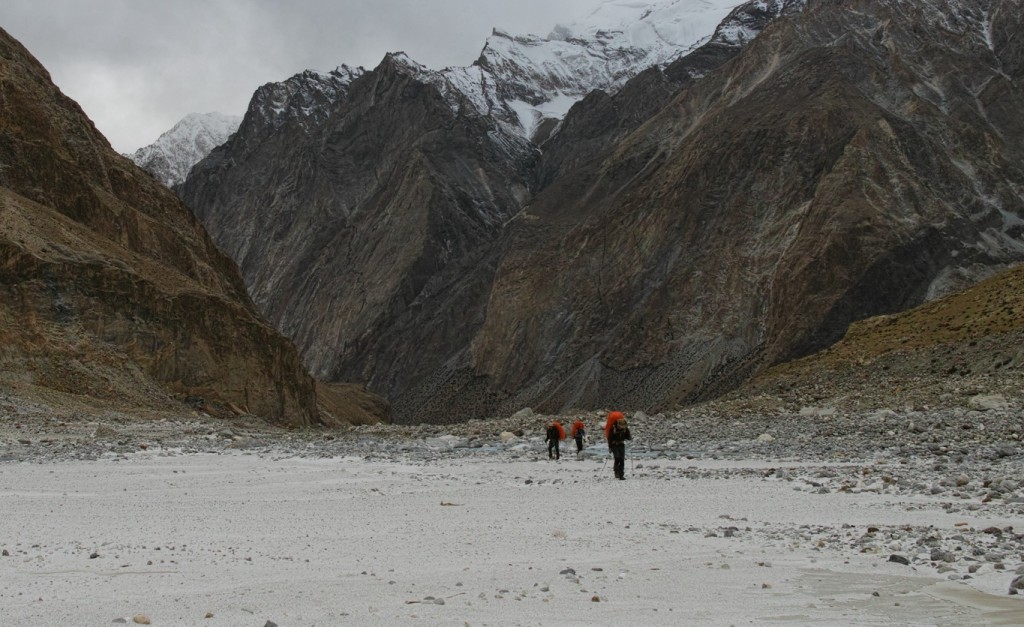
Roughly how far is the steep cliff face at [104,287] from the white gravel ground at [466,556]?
94.7 feet

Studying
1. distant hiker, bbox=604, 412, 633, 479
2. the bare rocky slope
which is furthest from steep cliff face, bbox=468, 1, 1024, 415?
distant hiker, bbox=604, 412, 633, 479

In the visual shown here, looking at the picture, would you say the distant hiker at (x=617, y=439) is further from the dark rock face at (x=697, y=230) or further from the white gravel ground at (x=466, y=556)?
the dark rock face at (x=697, y=230)

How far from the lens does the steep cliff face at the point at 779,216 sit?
7444cm

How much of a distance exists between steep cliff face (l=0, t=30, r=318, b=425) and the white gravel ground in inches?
1137

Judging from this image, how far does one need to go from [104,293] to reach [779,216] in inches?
2151

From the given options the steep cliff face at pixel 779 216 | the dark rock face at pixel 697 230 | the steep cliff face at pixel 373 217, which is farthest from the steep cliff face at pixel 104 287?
the steep cliff face at pixel 373 217

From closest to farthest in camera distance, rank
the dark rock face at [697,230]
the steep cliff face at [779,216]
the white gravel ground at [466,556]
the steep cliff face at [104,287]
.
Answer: the white gravel ground at [466,556] → the steep cliff face at [104,287] → the steep cliff face at [779,216] → the dark rock face at [697,230]

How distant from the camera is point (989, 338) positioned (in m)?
33.5

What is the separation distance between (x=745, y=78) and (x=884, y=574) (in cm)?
10085

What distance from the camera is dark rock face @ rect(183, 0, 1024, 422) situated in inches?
2972

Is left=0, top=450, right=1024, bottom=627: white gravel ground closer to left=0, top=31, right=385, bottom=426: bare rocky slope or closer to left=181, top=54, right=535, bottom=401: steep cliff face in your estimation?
left=0, top=31, right=385, bottom=426: bare rocky slope

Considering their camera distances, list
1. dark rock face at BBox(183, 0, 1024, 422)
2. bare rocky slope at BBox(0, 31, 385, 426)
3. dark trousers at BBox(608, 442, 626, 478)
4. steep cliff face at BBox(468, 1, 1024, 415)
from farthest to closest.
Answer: dark rock face at BBox(183, 0, 1024, 422) < steep cliff face at BBox(468, 1, 1024, 415) < bare rocky slope at BBox(0, 31, 385, 426) < dark trousers at BBox(608, 442, 626, 478)

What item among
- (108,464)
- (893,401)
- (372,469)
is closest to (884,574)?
(372,469)

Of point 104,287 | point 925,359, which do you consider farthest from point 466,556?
point 104,287
